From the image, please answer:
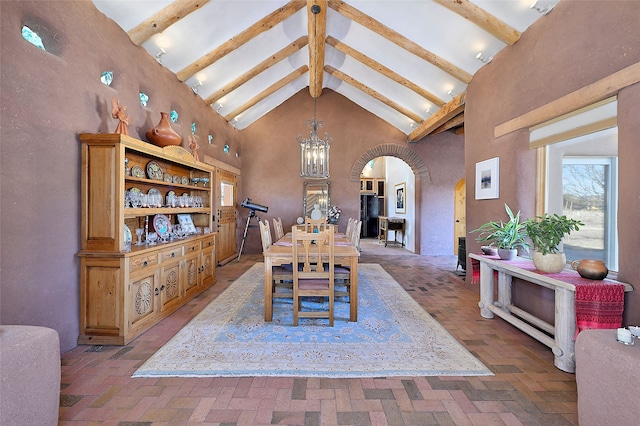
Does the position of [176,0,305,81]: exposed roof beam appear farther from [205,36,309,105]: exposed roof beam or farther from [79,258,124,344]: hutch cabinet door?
[79,258,124,344]: hutch cabinet door

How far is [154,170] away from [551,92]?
4006mm

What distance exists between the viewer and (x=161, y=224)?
3.22 metres

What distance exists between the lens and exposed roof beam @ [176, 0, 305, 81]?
364 cm

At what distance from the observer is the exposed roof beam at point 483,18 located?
281 cm

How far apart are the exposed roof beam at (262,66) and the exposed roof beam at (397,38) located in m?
1.06

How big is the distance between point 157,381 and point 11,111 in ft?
6.47

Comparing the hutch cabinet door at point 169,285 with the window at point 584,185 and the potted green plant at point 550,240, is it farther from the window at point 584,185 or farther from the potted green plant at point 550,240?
the window at point 584,185

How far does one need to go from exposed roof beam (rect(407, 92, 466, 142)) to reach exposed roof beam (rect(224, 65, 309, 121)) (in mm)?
2628

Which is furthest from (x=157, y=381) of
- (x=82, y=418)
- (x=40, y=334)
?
(x=40, y=334)

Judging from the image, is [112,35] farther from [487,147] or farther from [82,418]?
[487,147]

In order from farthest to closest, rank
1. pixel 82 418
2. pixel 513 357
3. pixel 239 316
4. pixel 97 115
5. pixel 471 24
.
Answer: pixel 471 24, pixel 239 316, pixel 97 115, pixel 513 357, pixel 82 418

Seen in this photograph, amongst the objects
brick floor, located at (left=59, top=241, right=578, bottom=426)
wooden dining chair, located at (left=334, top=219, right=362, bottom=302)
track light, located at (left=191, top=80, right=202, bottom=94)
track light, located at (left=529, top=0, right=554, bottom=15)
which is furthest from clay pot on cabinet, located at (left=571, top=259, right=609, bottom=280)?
track light, located at (left=191, top=80, right=202, bottom=94)

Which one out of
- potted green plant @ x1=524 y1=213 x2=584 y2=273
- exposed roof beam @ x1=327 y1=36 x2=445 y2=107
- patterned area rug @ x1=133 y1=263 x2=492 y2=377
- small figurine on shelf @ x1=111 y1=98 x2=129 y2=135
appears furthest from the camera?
exposed roof beam @ x1=327 y1=36 x2=445 y2=107

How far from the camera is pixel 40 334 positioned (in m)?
1.25
